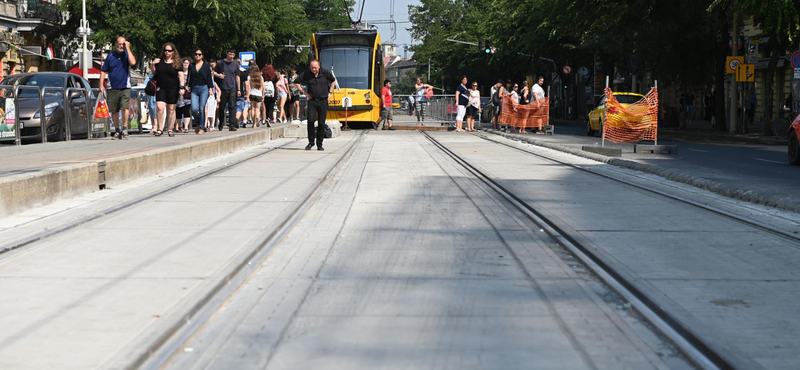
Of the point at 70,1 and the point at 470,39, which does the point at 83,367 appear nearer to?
the point at 70,1

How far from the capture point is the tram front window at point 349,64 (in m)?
32.7

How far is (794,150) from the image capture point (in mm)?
17203

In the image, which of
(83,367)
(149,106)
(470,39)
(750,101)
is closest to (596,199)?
(83,367)

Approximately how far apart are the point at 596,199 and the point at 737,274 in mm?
4342

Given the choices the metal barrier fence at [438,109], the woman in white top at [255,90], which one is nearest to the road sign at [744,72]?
the metal barrier fence at [438,109]

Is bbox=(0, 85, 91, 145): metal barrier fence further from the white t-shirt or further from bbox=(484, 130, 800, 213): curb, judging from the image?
the white t-shirt

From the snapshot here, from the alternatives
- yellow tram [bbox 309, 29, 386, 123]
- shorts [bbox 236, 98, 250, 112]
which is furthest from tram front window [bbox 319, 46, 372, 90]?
shorts [bbox 236, 98, 250, 112]

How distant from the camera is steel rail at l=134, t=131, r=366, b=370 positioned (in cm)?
407

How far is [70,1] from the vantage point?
4219 centimetres

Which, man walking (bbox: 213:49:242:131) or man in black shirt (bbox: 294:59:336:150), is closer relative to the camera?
man in black shirt (bbox: 294:59:336:150)

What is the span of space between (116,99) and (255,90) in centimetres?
836

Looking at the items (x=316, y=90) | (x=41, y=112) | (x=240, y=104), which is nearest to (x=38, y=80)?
(x=41, y=112)

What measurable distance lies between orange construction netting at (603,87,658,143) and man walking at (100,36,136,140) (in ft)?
33.3

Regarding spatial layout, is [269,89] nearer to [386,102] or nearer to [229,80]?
[229,80]
